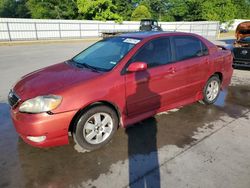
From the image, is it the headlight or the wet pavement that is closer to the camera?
the wet pavement

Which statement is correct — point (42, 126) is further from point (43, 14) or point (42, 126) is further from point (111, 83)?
point (43, 14)

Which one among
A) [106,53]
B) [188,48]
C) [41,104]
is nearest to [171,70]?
[188,48]

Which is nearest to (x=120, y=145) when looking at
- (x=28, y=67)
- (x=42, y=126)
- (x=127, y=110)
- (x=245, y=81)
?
(x=127, y=110)

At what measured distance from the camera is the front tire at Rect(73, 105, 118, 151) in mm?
3281

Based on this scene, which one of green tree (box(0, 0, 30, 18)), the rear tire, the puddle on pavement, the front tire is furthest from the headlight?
green tree (box(0, 0, 30, 18))

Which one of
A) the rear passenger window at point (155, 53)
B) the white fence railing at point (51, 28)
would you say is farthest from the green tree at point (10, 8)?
the rear passenger window at point (155, 53)

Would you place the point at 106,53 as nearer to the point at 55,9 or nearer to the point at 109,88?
the point at 109,88

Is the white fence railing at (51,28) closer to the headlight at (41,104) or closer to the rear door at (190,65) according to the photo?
the rear door at (190,65)

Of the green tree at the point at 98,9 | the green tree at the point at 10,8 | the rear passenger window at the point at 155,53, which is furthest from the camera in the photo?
the green tree at the point at 10,8

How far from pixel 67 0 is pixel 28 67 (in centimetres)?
3205

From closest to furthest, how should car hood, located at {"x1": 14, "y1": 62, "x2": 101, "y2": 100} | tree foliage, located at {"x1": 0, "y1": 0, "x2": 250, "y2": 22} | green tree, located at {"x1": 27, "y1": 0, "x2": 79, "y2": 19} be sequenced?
car hood, located at {"x1": 14, "y1": 62, "x2": 101, "y2": 100}
tree foliage, located at {"x1": 0, "y1": 0, "x2": 250, "y2": 22}
green tree, located at {"x1": 27, "y1": 0, "x2": 79, "y2": 19}

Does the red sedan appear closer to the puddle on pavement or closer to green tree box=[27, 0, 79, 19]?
the puddle on pavement

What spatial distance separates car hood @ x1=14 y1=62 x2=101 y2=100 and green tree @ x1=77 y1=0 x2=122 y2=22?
31.0 m

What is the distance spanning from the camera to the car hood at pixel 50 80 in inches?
127
